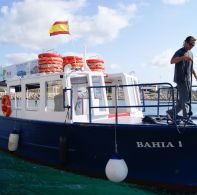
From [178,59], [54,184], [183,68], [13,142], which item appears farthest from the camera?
[13,142]

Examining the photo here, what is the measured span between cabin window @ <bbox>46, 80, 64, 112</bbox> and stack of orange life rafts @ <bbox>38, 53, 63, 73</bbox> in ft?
1.15

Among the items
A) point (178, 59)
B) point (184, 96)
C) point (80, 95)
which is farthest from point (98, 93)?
point (178, 59)

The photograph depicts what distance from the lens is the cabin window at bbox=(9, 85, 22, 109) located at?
10191 millimetres

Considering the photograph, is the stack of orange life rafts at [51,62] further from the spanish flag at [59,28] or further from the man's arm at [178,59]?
the man's arm at [178,59]

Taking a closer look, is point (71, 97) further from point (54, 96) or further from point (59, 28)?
point (59, 28)

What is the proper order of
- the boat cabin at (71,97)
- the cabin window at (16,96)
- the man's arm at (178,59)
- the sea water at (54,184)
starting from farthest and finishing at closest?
the cabin window at (16,96), the boat cabin at (71,97), the sea water at (54,184), the man's arm at (178,59)

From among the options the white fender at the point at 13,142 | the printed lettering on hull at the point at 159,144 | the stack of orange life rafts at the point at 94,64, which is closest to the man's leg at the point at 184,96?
the printed lettering on hull at the point at 159,144

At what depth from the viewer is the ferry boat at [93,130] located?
6.93 metres

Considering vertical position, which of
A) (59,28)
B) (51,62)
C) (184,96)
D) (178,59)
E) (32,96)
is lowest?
(184,96)

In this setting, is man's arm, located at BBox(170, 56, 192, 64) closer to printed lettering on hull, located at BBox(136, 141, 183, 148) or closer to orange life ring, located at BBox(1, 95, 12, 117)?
printed lettering on hull, located at BBox(136, 141, 183, 148)

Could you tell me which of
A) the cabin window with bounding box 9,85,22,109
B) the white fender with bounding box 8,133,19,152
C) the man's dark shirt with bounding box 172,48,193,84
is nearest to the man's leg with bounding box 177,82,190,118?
the man's dark shirt with bounding box 172,48,193,84

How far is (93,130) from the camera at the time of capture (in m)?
7.50

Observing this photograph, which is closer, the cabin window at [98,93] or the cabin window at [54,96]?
the cabin window at [54,96]

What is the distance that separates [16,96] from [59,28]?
2.46 metres
